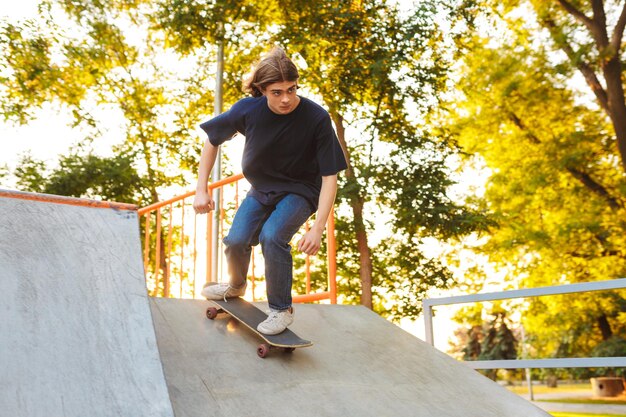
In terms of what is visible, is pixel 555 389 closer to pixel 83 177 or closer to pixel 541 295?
pixel 83 177

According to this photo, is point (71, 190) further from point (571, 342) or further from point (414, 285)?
point (571, 342)

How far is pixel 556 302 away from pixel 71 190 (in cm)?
1223

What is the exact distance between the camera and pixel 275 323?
11.3ft

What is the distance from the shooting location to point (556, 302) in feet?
50.6

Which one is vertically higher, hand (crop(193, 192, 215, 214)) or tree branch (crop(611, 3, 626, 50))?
tree branch (crop(611, 3, 626, 50))

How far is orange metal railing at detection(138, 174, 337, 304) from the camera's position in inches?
205

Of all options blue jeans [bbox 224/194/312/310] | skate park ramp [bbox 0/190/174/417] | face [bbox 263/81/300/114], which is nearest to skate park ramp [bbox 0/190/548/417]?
skate park ramp [bbox 0/190/174/417]

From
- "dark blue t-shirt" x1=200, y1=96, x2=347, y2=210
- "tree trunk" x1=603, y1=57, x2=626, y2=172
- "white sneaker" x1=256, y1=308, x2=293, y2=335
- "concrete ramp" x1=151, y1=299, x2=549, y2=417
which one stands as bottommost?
"concrete ramp" x1=151, y1=299, x2=549, y2=417

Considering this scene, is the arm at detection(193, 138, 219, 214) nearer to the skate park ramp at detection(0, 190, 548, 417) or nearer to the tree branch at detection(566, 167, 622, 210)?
the skate park ramp at detection(0, 190, 548, 417)

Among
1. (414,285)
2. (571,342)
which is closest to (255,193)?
(414,285)

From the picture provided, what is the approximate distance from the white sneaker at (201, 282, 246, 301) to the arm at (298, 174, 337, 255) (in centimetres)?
78

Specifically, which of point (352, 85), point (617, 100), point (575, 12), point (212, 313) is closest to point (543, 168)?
point (617, 100)

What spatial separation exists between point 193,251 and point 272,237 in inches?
180

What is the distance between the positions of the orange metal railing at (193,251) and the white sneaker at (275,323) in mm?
773
